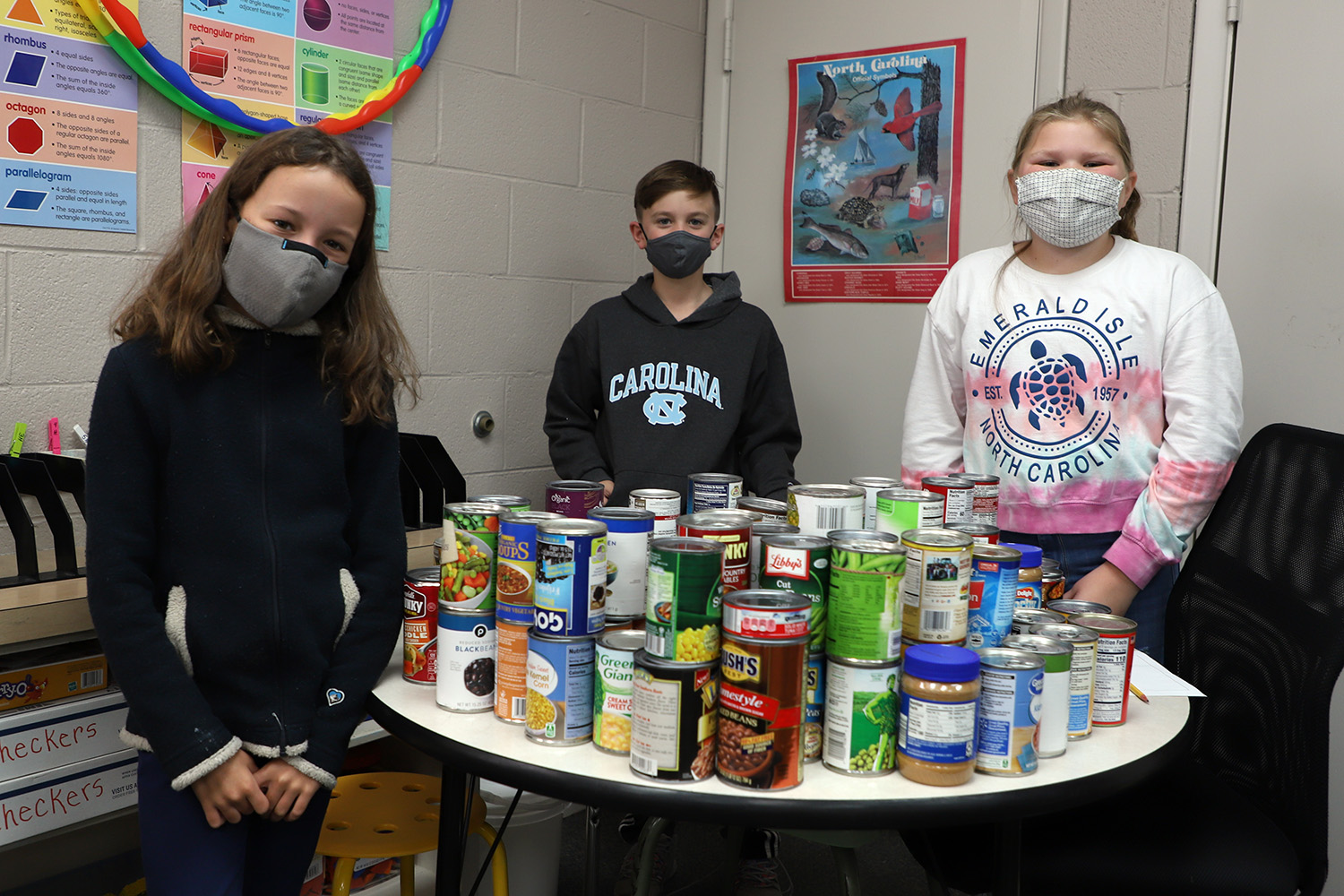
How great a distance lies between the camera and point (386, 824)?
170cm

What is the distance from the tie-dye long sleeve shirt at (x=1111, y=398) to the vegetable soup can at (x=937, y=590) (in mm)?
647

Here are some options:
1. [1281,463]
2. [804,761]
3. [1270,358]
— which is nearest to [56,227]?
[804,761]

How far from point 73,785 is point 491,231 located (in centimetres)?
157

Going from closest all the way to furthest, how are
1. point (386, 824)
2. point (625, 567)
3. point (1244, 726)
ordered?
1. point (625, 567)
2. point (1244, 726)
3. point (386, 824)

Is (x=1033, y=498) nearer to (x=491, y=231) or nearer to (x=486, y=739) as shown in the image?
(x=486, y=739)

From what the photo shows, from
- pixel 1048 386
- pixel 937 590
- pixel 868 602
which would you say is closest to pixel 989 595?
pixel 937 590

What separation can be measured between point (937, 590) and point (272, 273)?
869 millimetres

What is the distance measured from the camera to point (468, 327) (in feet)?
8.43

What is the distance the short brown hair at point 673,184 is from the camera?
232cm

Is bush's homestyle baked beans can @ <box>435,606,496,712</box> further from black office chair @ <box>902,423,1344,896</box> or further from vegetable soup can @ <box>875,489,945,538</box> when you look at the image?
black office chair @ <box>902,423,1344,896</box>

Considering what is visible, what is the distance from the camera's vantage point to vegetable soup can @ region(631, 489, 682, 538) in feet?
4.27

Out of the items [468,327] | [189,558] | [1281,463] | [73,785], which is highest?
[468,327]

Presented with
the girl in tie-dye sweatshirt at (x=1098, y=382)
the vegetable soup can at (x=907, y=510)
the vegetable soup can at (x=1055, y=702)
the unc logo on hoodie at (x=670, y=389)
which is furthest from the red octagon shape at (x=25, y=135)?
the vegetable soup can at (x=1055, y=702)

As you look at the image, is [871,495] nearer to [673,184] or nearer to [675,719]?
[675,719]
